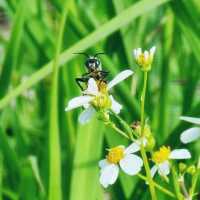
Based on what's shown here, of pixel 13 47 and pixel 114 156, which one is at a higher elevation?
pixel 13 47

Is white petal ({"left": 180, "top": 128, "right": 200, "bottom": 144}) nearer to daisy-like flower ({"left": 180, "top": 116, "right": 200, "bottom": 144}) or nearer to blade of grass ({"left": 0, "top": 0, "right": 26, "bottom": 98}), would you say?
daisy-like flower ({"left": 180, "top": 116, "right": 200, "bottom": 144})

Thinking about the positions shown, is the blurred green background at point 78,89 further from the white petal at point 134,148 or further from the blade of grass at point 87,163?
the white petal at point 134,148

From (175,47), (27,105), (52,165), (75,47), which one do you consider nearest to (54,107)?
(52,165)

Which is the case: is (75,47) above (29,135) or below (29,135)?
above

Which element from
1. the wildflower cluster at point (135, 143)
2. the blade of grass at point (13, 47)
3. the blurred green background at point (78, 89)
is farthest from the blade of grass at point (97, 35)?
the wildflower cluster at point (135, 143)

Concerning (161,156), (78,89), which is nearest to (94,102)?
(161,156)

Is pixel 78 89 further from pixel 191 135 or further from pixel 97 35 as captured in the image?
pixel 191 135

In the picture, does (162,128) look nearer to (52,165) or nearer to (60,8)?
(60,8)
